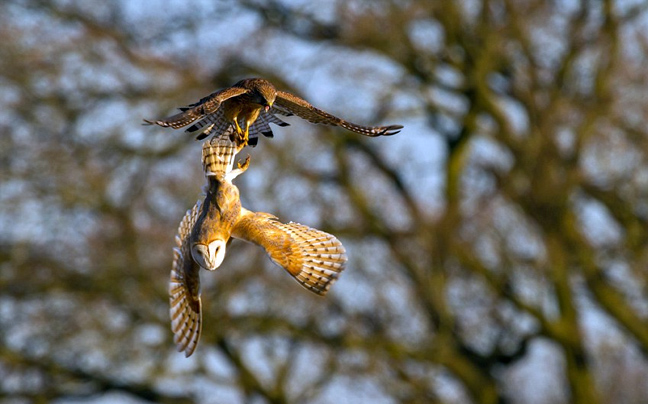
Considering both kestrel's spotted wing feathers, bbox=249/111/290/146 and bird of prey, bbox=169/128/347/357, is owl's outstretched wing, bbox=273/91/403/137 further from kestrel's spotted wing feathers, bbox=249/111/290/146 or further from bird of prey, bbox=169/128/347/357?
bird of prey, bbox=169/128/347/357

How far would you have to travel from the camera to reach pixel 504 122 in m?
18.1

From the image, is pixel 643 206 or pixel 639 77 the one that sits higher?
pixel 639 77

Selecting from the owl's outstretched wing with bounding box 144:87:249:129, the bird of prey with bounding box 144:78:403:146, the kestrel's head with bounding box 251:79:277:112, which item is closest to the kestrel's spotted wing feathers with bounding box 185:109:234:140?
the bird of prey with bounding box 144:78:403:146

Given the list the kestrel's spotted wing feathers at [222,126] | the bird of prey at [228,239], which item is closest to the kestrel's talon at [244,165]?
the bird of prey at [228,239]

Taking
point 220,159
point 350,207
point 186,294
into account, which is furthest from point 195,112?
point 350,207

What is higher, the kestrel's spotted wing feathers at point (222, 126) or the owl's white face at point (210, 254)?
the kestrel's spotted wing feathers at point (222, 126)

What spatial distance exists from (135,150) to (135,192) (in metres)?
0.48

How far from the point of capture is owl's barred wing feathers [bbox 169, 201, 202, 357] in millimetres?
5770

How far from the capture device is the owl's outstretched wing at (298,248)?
560 centimetres

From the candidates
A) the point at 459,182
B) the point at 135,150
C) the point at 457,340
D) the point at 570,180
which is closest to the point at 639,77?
the point at 570,180

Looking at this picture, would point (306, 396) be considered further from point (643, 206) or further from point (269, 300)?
point (643, 206)

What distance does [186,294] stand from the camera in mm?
6012

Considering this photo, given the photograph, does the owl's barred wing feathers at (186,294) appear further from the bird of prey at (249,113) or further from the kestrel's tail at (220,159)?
the bird of prey at (249,113)

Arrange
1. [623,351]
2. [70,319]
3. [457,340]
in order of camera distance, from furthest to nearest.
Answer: [623,351] → [457,340] → [70,319]
